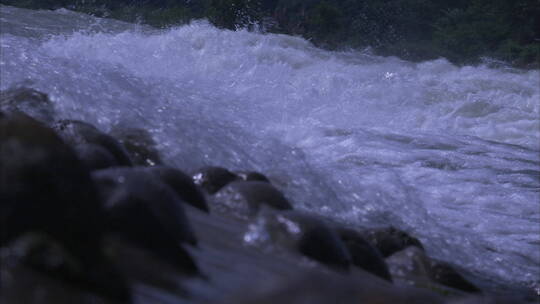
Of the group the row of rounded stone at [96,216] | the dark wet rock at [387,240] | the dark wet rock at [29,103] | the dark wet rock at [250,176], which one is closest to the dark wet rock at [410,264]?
the dark wet rock at [387,240]

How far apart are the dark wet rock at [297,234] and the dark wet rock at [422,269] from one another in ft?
2.46

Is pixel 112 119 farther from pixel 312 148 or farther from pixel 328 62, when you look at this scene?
pixel 328 62

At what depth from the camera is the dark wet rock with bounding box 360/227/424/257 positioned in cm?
391

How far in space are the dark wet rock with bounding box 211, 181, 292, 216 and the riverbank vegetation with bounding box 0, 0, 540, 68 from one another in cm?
1827

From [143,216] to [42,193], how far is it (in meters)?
0.38

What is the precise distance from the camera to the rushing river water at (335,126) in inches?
199

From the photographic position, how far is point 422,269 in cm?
366

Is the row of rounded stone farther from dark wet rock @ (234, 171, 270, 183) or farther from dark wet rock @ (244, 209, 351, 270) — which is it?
dark wet rock @ (234, 171, 270, 183)

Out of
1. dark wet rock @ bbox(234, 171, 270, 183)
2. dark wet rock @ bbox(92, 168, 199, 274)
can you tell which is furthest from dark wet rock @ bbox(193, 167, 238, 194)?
dark wet rock @ bbox(92, 168, 199, 274)

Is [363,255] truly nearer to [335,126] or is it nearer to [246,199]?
[246,199]

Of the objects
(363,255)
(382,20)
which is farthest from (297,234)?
(382,20)

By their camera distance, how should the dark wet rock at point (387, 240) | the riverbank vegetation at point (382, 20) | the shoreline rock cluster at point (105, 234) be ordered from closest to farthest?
the shoreline rock cluster at point (105, 234)
the dark wet rock at point (387, 240)
the riverbank vegetation at point (382, 20)

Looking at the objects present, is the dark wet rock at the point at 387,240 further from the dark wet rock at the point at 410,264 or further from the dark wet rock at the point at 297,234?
the dark wet rock at the point at 297,234

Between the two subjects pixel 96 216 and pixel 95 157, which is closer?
pixel 96 216
